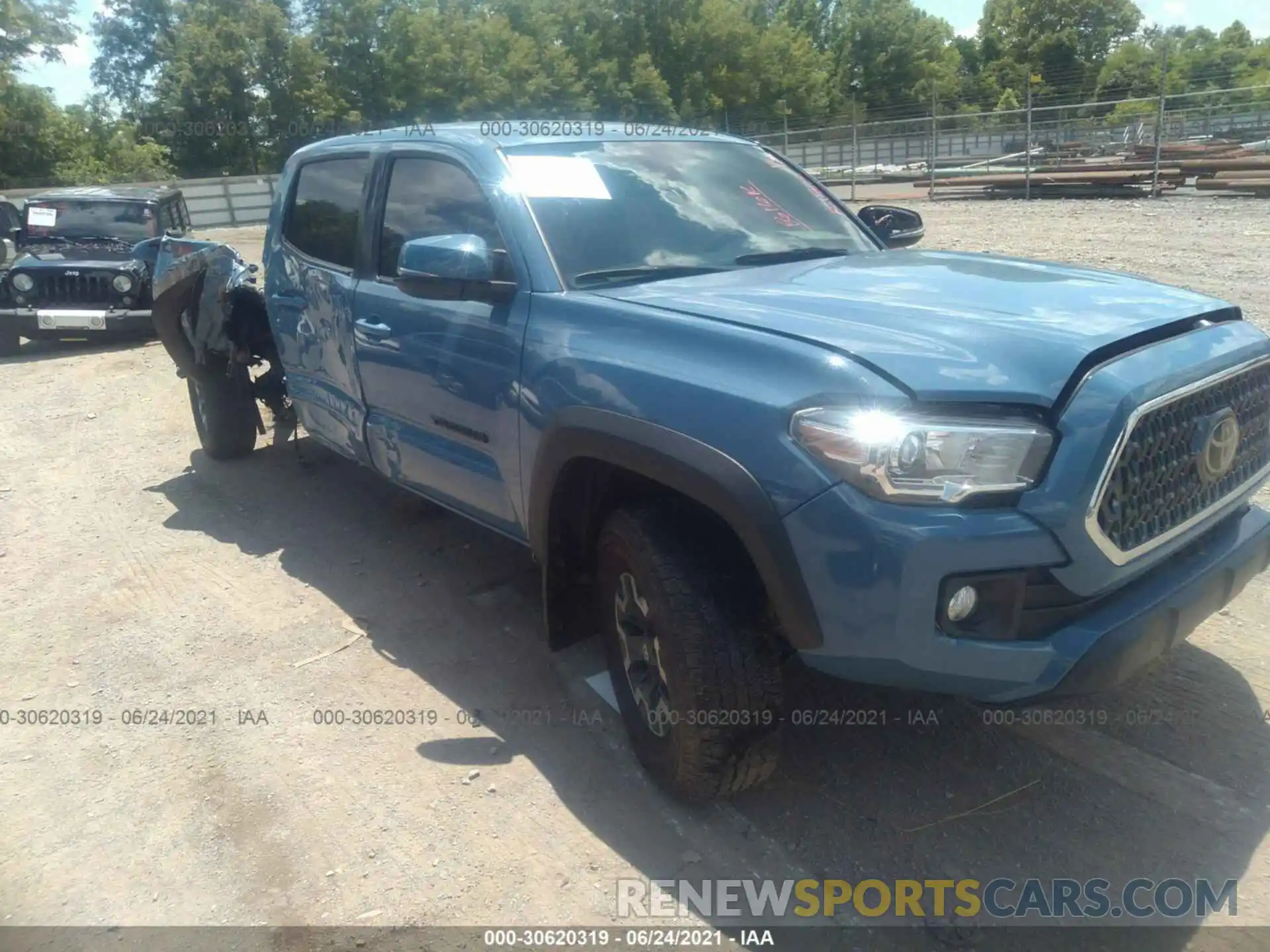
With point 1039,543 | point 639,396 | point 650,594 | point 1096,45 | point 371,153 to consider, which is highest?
point 1096,45

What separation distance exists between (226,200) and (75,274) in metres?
19.9

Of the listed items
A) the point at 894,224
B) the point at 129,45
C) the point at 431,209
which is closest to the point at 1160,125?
the point at 894,224

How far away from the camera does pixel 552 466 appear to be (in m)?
3.15

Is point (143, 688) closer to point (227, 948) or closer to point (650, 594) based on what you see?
point (227, 948)

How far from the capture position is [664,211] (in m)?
3.75

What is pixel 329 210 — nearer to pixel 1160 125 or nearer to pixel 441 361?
pixel 441 361

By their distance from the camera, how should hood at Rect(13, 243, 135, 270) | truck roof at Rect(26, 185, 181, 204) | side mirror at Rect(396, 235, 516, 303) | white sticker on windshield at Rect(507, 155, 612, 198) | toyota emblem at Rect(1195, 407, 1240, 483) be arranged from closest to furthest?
1. toyota emblem at Rect(1195, 407, 1240, 483)
2. side mirror at Rect(396, 235, 516, 303)
3. white sticker on windshield at Rect(507, 155, 612, 198)
4. hood at Rect(13, 243, 135, 270)
5. truck roof at Rect(26, 185, 181, 204)

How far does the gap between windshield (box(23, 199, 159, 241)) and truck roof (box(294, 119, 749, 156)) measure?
844 centimetres

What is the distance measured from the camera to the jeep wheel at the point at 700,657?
274 centimetres

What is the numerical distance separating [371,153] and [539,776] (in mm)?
2792

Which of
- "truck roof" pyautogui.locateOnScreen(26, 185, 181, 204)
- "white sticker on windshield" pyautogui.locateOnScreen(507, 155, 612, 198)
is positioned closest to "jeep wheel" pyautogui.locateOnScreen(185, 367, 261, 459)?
"white sticker on windshield" pyautogui.locateOnScreen(507, 155, 612, 198)

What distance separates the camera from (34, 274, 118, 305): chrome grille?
11.2 m

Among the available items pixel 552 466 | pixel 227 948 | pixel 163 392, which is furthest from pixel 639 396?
pixel 163 392

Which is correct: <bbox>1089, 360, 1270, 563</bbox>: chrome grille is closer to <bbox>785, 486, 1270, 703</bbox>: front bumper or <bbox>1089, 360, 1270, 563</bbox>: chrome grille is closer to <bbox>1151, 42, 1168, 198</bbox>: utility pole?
<bbox>785, 486, 1270, 703</bbox>: front bumper
